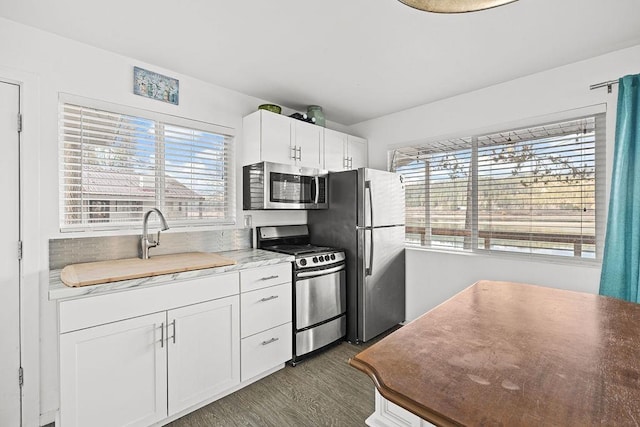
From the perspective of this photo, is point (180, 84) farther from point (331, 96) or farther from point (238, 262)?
point (238, 262)

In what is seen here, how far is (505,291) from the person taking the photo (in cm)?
171

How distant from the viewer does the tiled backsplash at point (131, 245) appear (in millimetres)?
2006

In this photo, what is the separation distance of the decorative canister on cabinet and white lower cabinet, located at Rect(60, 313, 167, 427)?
2354mm

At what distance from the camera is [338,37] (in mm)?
2002

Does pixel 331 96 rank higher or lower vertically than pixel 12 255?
higher

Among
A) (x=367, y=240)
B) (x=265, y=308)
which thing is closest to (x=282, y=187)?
(x=367, y=240)

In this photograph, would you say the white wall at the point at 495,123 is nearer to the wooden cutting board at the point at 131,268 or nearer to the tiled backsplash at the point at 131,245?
the tiled backsplash at the point at 131,245

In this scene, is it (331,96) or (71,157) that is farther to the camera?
(331,96)

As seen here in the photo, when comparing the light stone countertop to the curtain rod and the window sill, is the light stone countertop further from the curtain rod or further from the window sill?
the curtain rod

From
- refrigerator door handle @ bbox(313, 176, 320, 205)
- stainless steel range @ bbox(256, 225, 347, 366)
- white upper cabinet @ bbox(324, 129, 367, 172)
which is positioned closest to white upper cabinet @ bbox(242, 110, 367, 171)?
white upper cabinet @ bbox(324, 129, 367, 172)

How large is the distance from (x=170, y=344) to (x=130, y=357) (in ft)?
0.69

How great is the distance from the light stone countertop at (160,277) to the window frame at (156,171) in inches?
13.9

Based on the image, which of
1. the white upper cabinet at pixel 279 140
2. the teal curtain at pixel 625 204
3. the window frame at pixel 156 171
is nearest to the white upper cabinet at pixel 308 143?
the white upper cabinet at pixel 279 140

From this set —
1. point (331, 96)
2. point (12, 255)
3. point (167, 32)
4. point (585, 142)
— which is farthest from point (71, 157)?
point (585, 142)
